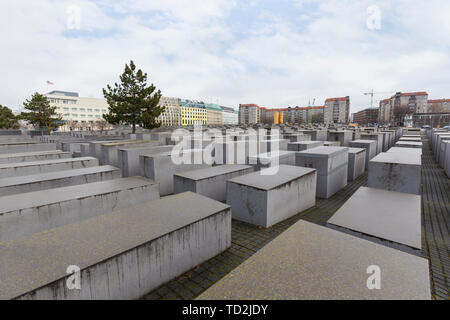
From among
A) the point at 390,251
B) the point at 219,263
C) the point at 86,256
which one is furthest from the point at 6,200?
the point at 390,251

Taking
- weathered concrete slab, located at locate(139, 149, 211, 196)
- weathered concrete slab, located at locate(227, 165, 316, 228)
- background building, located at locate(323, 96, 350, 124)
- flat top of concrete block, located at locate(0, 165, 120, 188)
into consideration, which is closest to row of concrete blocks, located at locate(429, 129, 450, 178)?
weathered concrete slab, located at locate(227, 165, 316, 228)

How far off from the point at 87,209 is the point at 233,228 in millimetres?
3850

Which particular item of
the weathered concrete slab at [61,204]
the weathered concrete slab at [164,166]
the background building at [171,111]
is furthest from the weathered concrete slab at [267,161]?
the background building at [171,111]

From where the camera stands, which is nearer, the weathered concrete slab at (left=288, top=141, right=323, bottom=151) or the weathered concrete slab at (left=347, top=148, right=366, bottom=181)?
the weathered concrete slab at (left=347, top=148, right=366, bottom=181)

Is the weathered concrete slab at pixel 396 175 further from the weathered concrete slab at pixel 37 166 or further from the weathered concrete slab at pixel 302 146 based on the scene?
the weathered concrete slab at pixel 37 166

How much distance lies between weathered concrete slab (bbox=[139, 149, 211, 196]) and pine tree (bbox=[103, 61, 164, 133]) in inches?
573

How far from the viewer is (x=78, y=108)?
93938 millimetres

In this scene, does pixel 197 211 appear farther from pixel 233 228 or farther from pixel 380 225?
pixel 380 225

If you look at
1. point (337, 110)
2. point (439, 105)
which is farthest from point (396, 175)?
point (337, 110)

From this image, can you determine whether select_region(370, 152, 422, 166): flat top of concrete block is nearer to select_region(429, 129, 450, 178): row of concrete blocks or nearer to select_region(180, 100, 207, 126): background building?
select_region(429, 129, 450, 178): row of concrete blocks

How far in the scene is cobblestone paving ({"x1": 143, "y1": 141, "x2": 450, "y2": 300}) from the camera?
3971 millimetres

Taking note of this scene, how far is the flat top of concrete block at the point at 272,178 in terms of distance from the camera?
21.2ft

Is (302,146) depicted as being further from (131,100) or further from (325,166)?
(131,100)

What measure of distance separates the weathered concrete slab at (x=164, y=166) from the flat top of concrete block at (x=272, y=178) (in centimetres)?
388
